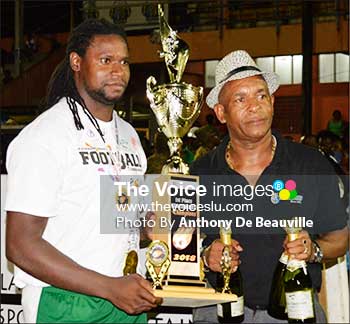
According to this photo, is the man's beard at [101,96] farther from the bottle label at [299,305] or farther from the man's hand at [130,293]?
the bottle label at [299,305]

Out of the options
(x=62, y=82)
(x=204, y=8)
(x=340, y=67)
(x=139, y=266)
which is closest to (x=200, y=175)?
(x=139, y=266)

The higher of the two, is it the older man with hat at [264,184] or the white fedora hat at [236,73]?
the white fedora hat at [236,73]

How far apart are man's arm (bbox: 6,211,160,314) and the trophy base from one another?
96 mm

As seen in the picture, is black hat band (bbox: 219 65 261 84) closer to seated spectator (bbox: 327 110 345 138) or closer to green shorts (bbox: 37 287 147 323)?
green shorts (bbox: 37 287 147 323)

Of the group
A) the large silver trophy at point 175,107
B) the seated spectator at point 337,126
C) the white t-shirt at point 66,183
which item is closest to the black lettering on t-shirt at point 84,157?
the white t-shirt at point 66,183

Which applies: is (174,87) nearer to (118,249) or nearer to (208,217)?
(208,217)

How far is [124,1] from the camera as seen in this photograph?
7027 millimetres

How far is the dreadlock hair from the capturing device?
2100 mm

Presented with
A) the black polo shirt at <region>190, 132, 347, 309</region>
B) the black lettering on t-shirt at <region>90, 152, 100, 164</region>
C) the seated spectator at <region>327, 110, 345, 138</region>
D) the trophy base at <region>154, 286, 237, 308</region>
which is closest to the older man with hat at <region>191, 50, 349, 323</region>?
the black polo shirt at <region>190, 132, 347, 309</region>

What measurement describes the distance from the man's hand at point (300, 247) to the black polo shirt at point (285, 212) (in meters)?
0.11

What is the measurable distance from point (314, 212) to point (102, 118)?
25.5 inches

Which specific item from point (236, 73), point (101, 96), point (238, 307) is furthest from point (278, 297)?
point (101, 96)

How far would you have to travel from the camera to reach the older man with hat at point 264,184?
89.3 inches

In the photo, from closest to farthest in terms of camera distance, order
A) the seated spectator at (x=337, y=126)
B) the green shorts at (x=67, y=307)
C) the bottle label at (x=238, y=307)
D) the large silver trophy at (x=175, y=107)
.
Answer: the green shorts at (x=67, y=307), the bottle label at (x=238, y=307), the large silver trophy at (x=175, y=107), the seated spectator at (x=337, y=126)
